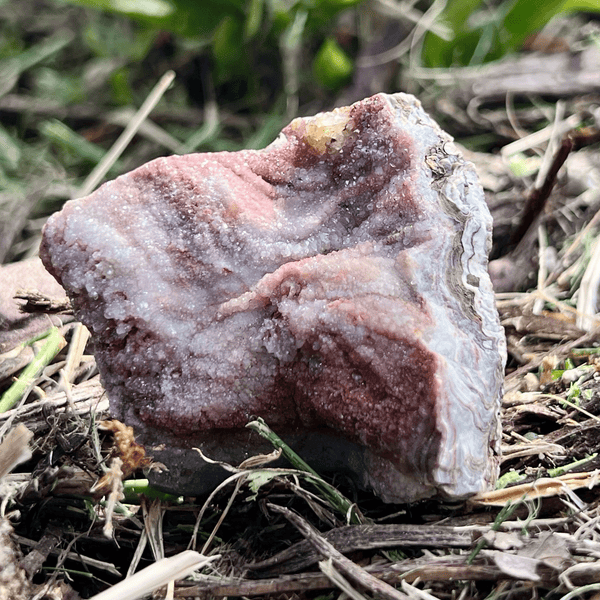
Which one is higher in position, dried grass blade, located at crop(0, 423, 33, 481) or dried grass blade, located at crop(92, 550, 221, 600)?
dried grass blade, located at crop(0, 423, 33, 481)

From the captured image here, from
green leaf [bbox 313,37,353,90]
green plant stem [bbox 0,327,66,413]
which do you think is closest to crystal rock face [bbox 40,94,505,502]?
green plant stem [bbox 0,327,66,413]

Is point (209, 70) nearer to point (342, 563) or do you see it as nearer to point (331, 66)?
point (331, 66)

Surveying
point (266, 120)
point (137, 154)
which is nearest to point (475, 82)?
point (266, 120)

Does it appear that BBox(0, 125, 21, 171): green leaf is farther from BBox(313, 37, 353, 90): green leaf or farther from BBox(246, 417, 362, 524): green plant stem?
BBox(246, 417, 362, 524): green plant stem

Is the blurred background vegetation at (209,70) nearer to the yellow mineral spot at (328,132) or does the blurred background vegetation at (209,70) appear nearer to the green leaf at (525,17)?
the green leaf at (525,17)

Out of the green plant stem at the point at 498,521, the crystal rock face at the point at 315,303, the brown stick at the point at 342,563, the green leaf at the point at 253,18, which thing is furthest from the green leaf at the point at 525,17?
the brown stick at the point at 342,563

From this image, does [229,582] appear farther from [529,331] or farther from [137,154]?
[137,154]

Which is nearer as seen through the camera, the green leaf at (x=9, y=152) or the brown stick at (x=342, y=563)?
the brown stick at (x=342, y=563)
